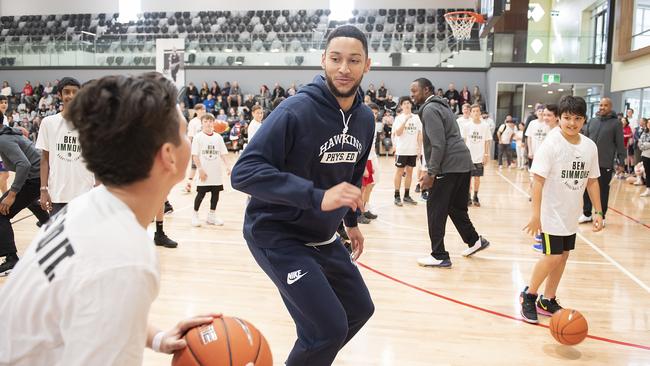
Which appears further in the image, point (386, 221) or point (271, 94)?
point (271, 94)

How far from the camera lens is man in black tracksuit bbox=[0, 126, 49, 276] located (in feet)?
17.6

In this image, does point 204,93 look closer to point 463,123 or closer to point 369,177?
point 463,123

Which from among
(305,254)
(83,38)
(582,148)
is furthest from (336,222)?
(83,38)

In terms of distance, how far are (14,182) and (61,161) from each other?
941mm

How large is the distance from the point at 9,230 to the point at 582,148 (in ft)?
18.4

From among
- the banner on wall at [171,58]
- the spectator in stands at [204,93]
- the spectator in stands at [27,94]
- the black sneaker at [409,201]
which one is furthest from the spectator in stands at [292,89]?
the black sneaker at [409,201]

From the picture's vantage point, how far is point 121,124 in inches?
49.1

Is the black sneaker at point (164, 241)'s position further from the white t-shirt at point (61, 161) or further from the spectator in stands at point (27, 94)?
the spectator in stands at point (27, 94)

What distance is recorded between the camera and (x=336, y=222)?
9.03 ft

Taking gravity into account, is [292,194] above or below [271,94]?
below

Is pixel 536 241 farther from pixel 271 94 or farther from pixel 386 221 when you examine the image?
pixel 271 94

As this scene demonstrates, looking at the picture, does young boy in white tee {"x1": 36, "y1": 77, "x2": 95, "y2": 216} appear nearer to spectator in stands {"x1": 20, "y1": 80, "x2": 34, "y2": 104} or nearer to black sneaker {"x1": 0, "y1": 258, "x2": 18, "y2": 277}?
black sneaker {"x1": 0, "y1": 258, "x2": 18, "y2": 277}

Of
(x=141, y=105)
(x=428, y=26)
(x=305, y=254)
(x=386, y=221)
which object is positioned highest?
(x=428, y=26)

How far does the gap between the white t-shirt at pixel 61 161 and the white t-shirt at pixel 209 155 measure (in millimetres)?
3142
